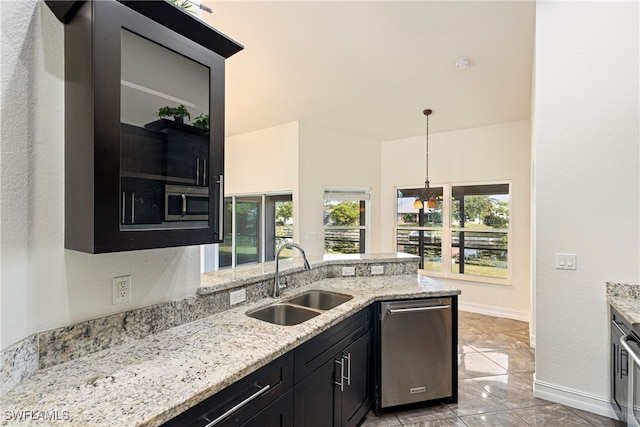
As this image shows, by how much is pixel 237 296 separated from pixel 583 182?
2.59m

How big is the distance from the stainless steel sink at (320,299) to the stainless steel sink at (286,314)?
19cm

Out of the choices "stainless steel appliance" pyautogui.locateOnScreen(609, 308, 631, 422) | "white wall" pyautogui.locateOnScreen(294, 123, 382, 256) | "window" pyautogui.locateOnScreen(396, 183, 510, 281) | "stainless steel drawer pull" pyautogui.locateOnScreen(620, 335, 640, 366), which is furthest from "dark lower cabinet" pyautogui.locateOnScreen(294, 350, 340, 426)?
"window" pyautogui.locateOnScreen(396, 183, 510, 281)

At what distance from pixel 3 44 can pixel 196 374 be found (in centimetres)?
127

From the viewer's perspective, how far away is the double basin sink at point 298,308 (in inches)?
75.3

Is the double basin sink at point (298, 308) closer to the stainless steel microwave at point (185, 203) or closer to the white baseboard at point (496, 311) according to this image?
the stainless steel microwave at point (185, 203)

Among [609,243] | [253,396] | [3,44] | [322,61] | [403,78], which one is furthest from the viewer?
[403,78]

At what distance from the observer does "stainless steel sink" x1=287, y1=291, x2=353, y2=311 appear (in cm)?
224

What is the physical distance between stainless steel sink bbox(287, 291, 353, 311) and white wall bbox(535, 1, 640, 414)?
1614 millimetres

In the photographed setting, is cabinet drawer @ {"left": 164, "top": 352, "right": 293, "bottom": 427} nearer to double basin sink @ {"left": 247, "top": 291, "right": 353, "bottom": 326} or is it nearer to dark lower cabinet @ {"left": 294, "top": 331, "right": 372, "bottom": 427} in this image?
dark lower cabinet @ {"left": 294, "top": 331, "right": 372, "bottom": 427}

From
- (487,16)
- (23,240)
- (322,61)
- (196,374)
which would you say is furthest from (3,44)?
(487,16)

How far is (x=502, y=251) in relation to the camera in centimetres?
452

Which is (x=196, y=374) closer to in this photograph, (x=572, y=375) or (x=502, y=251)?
(x=572, y=375)

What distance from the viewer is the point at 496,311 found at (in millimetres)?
4445

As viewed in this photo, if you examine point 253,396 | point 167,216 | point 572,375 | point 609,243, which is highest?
point 167,216
